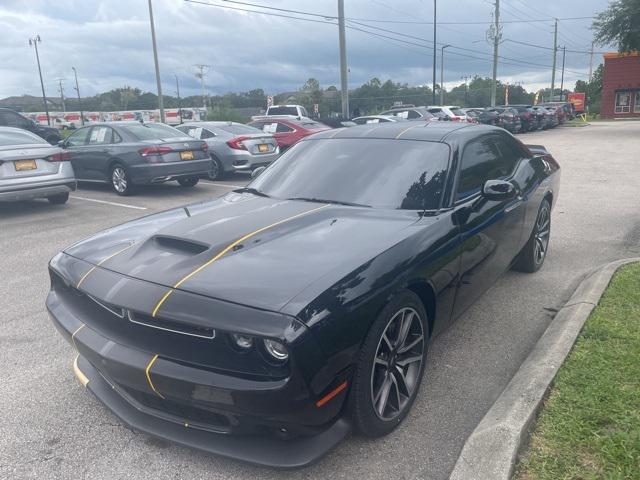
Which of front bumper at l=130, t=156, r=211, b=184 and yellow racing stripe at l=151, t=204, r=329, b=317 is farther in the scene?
front bumper at l=130, t=156, r=211, b=184

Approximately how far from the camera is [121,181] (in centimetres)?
1063

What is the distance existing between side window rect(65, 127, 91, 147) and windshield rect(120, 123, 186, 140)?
112 cm

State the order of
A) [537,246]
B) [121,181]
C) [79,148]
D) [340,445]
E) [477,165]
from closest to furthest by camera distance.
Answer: [340,445], [477,165], [537,246], [121,181], [79,148]

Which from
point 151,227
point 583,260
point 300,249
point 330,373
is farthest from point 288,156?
point 583,260

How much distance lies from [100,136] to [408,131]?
8.66 metres

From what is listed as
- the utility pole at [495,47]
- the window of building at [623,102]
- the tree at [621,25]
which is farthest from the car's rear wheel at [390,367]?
the window of building at [623,102]

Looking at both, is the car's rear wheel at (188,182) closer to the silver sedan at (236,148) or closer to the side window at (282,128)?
the silver sedan at (236,148)

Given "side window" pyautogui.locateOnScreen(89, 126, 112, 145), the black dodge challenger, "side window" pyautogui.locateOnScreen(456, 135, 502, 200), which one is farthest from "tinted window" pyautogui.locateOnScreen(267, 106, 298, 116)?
the black dodge challenger

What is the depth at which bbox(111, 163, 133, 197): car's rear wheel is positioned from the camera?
34.3 ft

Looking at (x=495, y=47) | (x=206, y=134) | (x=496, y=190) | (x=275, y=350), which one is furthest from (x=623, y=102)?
(x=275, y=350)

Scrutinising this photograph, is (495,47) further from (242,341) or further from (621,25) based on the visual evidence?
(242,341)

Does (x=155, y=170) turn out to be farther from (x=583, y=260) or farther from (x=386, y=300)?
(x=386, y=300)

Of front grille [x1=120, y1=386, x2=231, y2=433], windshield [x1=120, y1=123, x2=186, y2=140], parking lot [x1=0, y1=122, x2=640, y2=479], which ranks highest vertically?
windshield [x1=120, y1=123, x2=186, y2=140]

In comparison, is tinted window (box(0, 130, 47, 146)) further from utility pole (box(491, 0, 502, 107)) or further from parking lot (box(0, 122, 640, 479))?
utility pole (box(491, 0, 502, 107))
